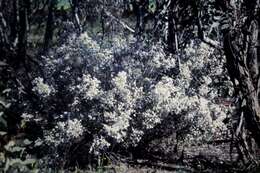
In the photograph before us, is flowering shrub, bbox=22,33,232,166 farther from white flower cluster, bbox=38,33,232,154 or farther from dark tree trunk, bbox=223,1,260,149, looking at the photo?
dark tree trunk, bbox=223,1,260,149

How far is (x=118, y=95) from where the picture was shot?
7.90 m

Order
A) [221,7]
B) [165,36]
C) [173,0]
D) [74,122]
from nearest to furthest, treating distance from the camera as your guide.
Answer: [221,7], [173,0], [74,122], [165,36]

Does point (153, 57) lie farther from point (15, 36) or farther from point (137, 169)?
point (15, 36)

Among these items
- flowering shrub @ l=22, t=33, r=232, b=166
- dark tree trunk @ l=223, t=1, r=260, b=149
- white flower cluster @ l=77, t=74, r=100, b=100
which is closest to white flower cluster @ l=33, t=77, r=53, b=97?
flowering shrub @ l=22, t=33, r=232, b=166

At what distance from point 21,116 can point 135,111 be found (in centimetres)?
167

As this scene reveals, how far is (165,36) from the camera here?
1087 centimetres

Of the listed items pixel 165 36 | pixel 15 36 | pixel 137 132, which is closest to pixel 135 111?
pixel 137 132

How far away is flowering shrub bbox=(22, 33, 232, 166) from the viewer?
7.78 meters

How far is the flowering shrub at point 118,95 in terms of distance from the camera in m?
7.78

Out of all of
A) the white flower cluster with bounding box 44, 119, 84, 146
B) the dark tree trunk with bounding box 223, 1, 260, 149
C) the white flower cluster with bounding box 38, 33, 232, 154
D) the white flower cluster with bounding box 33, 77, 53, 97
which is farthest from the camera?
the white flower cluster with bounding box 33, 77, 53, 97

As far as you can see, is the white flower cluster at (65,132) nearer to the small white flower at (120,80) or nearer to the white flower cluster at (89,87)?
the white flower cluster at (89,87)

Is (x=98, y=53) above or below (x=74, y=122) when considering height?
above

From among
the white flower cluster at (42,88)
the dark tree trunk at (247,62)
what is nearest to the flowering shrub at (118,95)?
the white flower cluster at (42,88)

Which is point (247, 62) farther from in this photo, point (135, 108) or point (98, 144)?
point (98, 144)
